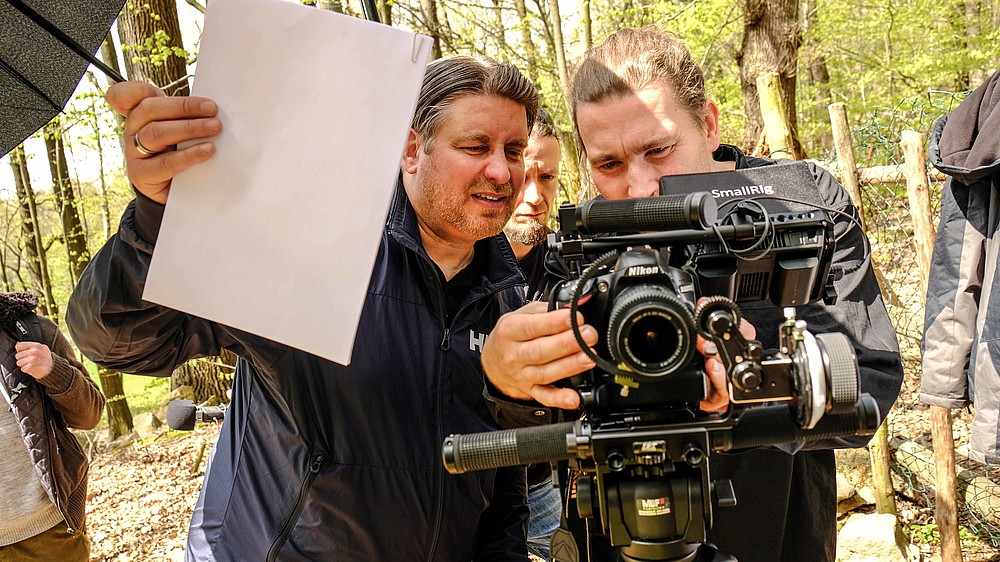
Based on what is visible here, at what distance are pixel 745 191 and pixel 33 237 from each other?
1521cm

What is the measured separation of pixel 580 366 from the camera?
4.02 feet

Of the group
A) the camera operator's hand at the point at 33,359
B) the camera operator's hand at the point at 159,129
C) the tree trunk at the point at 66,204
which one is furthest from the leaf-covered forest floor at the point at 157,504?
the camera operator's hand at the point at 159,129

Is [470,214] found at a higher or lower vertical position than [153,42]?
lower

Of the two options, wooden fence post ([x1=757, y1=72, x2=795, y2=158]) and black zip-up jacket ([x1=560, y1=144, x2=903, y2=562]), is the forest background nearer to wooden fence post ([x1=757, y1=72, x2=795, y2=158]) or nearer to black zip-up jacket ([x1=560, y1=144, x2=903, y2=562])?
wooden fence post ([x1=757, y1=72, x2=795, y2=158])

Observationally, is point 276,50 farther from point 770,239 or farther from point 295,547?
point 295,547

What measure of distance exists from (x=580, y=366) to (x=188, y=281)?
2.63 feet

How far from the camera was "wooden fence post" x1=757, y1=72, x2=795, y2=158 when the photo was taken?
4.55 meters

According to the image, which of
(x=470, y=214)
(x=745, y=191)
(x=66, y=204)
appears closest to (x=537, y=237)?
(x=470, y=214)

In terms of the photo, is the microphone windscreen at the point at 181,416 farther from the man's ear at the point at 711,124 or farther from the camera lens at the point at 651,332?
the man's ear at the point at 711,124

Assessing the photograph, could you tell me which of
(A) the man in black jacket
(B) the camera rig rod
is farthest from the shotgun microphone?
(B) the camera rig rod

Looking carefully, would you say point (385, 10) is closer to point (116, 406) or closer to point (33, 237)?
point (116, 406)

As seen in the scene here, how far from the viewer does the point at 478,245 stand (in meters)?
2.30

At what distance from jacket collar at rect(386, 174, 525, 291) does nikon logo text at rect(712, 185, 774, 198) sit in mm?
866

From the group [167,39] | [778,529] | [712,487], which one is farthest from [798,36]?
[712,487]
